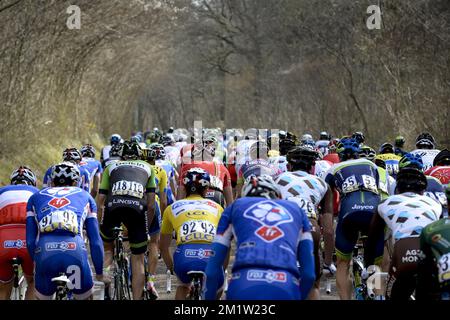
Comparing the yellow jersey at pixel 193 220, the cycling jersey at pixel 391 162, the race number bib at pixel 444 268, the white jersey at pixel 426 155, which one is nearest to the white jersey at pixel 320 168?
the cycling jersey at pixel 391 162

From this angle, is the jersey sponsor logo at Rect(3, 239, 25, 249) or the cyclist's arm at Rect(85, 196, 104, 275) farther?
the jersey sponsor logo at Rect(3, 239, 25, 249)

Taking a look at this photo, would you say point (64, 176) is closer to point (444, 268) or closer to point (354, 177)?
point (354, 177)

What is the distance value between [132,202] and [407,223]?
3770mm

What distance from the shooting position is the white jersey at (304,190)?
31.9ft

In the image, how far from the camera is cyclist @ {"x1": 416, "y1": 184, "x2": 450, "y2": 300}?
6613 millimetres

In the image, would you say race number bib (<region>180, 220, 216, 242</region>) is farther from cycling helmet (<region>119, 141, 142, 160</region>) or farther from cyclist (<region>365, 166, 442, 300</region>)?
cycling helmet (<region>119, 141, 142, 160</region>)

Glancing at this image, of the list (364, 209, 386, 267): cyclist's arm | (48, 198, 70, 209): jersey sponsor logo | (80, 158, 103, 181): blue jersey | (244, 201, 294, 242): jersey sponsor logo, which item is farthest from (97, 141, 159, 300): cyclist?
(80, 158, 103, 181): blue jersey

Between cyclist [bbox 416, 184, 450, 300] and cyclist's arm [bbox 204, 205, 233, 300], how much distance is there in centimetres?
145

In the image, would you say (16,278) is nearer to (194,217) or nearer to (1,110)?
(194,217)

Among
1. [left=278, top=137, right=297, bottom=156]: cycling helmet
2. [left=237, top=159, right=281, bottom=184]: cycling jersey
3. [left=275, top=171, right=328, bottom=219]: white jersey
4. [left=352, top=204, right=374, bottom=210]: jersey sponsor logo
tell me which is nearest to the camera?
[left=275, top=171, right=328, bottom=219]: white jersey

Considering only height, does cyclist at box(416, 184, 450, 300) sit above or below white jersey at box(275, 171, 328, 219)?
below

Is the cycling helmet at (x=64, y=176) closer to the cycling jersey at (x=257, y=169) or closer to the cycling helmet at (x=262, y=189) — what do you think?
the cycling helmet at (x=262, y=189)

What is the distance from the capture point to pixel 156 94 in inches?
4272

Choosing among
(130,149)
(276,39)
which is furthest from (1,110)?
(276,39)
